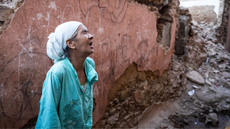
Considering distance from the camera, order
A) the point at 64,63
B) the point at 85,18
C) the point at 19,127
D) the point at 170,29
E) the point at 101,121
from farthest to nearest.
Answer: the point at 170,29, the point at 101,121, the point at 85,18, the point at 19,127, the point at 64,63

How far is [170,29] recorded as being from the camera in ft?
13.5

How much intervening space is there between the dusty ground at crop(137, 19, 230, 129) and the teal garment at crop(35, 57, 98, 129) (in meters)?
2.40

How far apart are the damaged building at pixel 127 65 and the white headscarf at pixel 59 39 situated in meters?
0.53

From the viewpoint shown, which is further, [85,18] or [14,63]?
[85,18]

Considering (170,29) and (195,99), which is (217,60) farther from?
(170,29)

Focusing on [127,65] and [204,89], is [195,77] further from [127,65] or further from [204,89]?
[127,65]

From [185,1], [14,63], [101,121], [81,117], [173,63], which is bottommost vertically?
[101,121]

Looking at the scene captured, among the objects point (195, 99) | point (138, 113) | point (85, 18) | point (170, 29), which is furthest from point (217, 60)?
point (85, 18)

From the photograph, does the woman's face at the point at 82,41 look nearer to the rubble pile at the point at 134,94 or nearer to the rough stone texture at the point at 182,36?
the rubble pile at the point at 134,94

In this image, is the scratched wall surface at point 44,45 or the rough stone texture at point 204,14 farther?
the rough stone texture at point 204,14

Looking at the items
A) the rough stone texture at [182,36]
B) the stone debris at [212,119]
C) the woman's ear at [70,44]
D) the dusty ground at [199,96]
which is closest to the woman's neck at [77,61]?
the woman's ear at [70,44]

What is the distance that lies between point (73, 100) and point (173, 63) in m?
3.94

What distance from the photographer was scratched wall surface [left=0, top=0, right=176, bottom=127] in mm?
1475

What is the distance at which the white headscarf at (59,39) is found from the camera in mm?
1184
